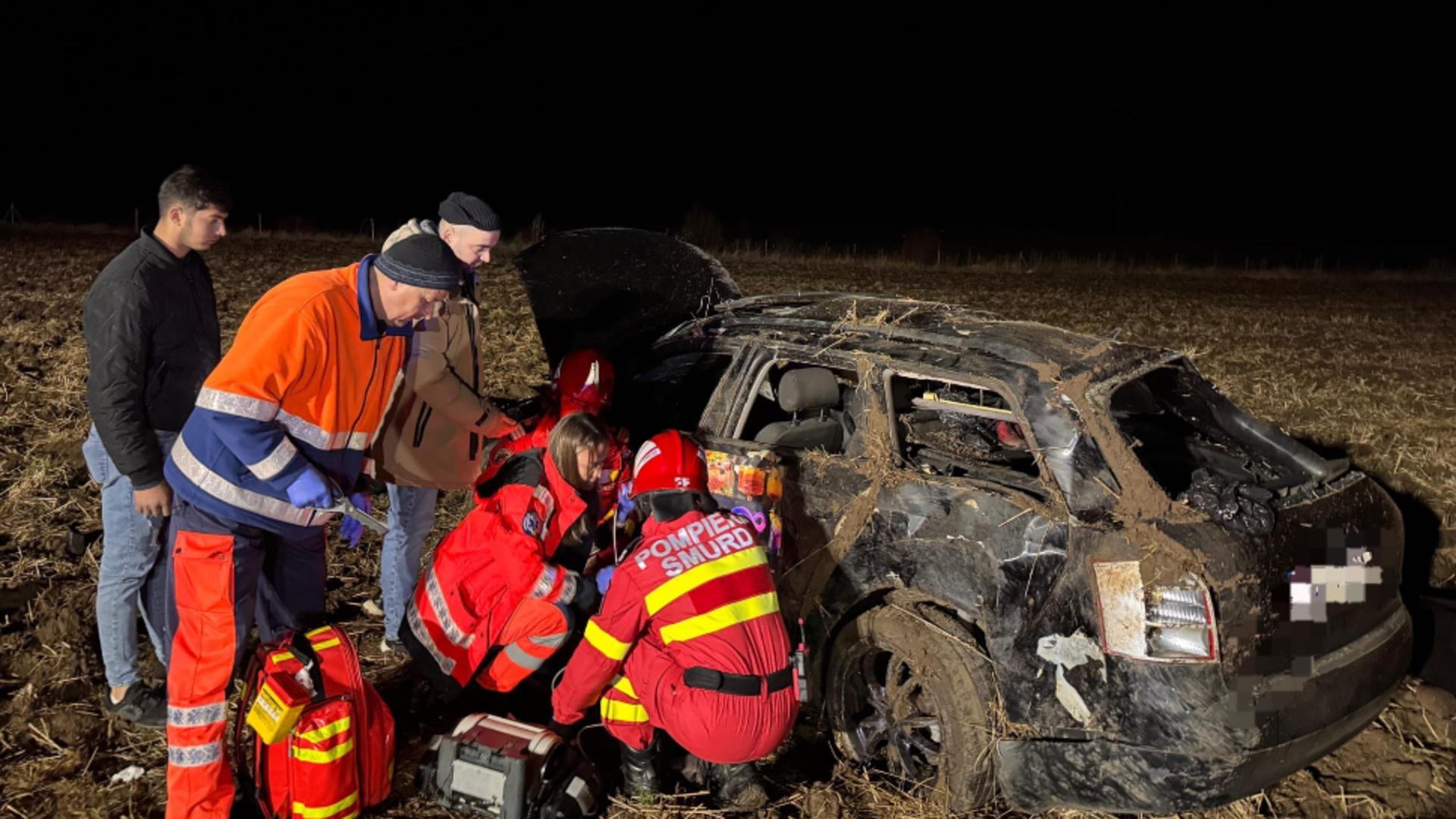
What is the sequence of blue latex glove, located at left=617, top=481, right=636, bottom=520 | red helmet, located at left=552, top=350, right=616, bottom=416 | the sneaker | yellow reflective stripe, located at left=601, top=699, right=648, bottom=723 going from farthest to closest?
red helmet, located at left=552, top=350, right=616, bottom=416 → blue latex glove, located at left=617, top=481, right=636, bottom=520 → the sneaker → yellow reflective stripe, located at left=601, top=699, right=648, bottom=723

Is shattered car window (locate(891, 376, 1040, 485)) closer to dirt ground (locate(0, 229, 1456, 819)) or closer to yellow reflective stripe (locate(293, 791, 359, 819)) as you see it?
dirt ground (locate(0, 229, 1456, 819))

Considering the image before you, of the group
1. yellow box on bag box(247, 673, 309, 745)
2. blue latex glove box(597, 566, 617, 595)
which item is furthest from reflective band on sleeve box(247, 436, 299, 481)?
blue latex glove box(597, 566, 617, 595)

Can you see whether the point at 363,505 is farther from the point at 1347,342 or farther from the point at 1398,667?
the point at 1347,342

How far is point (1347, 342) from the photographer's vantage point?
14891 mm

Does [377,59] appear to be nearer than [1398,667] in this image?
No

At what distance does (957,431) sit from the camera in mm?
5137

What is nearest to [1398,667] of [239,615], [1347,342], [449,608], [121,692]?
[449,608]

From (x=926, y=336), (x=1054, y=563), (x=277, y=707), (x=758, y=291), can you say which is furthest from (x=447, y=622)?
(x=758, y=291)

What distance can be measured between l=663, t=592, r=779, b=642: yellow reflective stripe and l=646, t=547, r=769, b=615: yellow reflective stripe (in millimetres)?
84

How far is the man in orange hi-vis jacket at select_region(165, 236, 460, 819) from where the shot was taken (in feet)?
11.7

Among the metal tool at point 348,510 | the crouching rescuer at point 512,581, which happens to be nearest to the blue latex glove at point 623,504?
the crouching rescuer at point 512,581

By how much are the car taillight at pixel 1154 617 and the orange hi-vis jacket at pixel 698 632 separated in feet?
3.44

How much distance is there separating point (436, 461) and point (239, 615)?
4.67 ft

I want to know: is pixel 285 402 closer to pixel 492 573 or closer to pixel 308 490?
pixel 308 490
